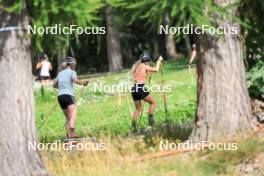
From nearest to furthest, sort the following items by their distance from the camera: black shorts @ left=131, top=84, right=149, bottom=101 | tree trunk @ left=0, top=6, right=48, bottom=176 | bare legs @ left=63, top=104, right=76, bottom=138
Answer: tree trunk @ left=0, top=6, right=48, bottom=176 → bare legs @ left=63, top=104, right=76, bottom=138 → black shorts @ left=131, top=84, right=149, bottom=101

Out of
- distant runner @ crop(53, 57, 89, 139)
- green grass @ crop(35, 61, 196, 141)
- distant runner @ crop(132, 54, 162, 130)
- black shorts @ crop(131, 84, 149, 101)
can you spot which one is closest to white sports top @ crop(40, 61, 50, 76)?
green grass @ crop(35, 61, 196, 141)

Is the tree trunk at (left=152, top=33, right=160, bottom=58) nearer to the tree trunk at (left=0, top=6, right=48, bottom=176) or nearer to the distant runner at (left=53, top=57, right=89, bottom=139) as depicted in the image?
the distant runner at (left=53, top=57, right=89, bottom=139)

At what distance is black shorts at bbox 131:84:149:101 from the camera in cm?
1584

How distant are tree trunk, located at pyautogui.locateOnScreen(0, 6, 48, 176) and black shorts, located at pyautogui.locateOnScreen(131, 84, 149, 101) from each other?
6243 millimetres

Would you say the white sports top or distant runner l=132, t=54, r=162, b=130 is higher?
the white sports top

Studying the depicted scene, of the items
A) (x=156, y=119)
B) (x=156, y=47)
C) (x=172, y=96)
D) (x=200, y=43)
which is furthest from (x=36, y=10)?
(x=156, y=47)

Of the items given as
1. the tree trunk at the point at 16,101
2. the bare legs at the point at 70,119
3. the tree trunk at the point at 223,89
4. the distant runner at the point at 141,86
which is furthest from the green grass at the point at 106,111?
the tree trunk at the point at 16,101

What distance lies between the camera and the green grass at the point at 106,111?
53.8ft

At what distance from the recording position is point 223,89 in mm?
11023

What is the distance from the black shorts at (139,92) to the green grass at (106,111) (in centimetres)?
68

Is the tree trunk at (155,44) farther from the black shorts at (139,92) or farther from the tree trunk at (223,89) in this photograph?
the tree trunk at (223,89)

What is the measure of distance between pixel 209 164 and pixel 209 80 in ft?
4.43

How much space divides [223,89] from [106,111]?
919cm

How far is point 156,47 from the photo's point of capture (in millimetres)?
47875
